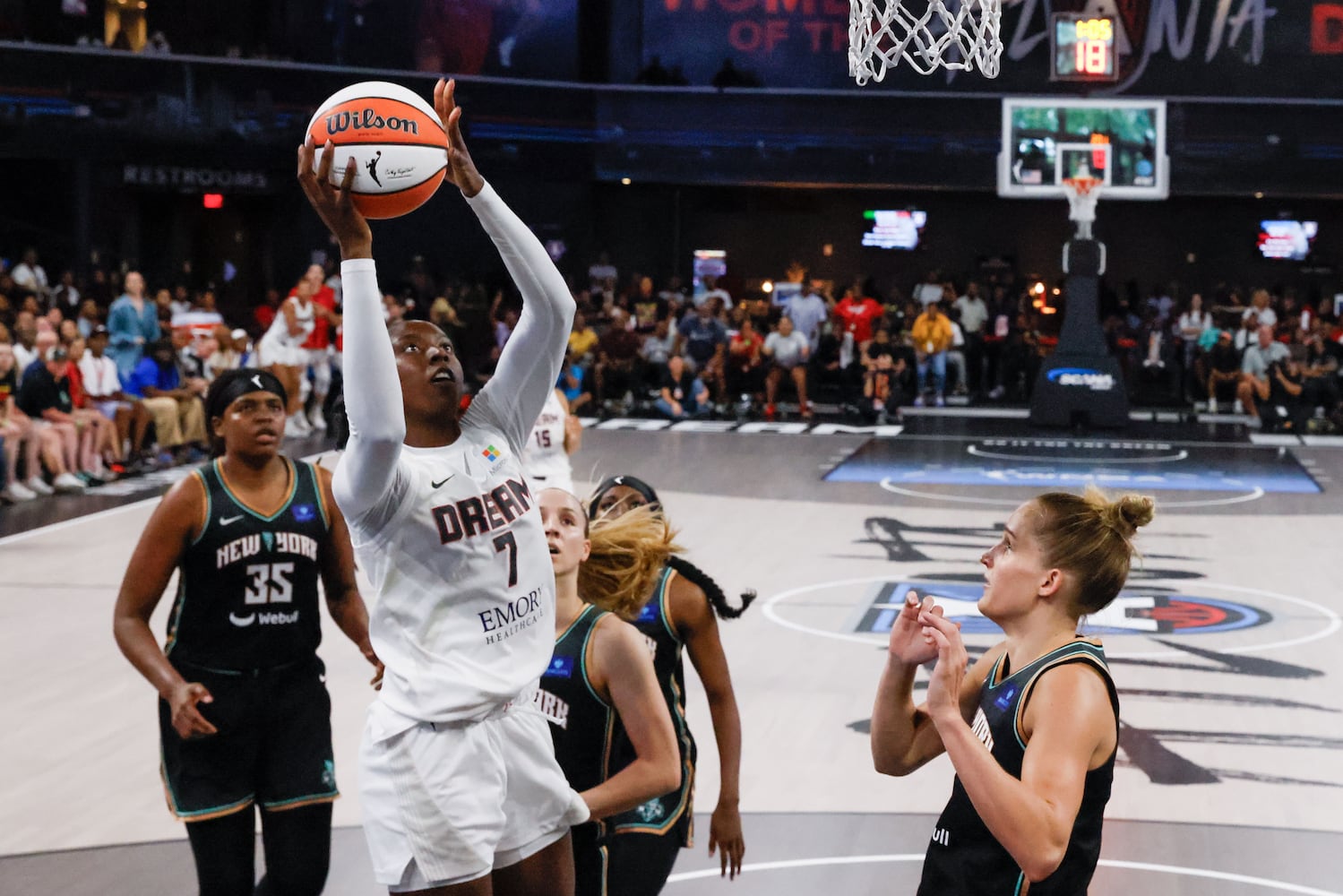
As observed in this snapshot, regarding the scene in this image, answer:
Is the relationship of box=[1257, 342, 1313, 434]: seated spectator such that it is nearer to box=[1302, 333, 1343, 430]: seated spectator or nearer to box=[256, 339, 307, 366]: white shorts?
box=[1302, 333, 1343, 430]: seated spectator

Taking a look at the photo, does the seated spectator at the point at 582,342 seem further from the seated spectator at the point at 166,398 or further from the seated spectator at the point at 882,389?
the seated spectator at the point at 166,398

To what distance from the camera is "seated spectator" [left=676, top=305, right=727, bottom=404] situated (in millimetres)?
20703

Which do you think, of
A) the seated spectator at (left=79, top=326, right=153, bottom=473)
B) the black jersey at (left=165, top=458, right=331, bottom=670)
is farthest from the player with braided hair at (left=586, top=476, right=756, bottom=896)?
the seated spectator at (left=79, top=326, right=153, bottom=473)

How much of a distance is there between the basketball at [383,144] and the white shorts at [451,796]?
973mm

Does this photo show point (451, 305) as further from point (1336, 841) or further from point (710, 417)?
point (1336, 841)

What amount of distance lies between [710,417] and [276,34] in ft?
31.0

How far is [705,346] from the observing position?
20.8 meters

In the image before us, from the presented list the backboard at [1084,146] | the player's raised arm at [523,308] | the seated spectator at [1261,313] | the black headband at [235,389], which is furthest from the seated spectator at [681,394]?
the player's raised arm at [523,308]

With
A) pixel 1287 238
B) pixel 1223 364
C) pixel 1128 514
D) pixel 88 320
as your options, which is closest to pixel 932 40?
pixel 1128 514

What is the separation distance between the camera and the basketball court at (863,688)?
5.39 metres

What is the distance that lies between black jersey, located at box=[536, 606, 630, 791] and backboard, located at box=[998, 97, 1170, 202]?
1686 centimetres

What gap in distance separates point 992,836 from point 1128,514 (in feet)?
1.96

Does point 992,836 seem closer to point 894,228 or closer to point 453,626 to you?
point 453,626

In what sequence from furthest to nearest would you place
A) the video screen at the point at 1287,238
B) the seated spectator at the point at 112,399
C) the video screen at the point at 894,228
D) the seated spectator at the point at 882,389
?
the video screen at the point at 894,228
the video screen at the point at 1287,238
the seated spectator at the point at 882,389
the seated spectator at the point at 112,399
